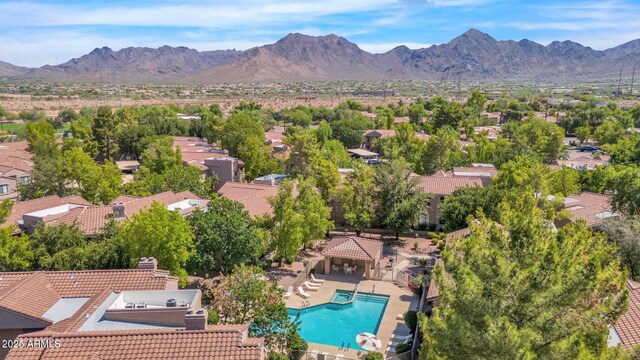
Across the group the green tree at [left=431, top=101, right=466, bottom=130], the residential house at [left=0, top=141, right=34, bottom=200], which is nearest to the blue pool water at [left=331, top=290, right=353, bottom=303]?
the residential house at [left=0, top=141, right=34, bottom=200]

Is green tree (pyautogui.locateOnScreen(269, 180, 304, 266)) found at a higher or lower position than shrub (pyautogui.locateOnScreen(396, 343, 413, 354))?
higher

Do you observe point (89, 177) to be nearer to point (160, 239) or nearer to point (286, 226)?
point (160, 239)

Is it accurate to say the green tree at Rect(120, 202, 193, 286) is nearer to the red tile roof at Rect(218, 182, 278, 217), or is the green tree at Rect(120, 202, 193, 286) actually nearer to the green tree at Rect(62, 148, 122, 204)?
the red tile roof at Rect(218, 182, 278, 217)

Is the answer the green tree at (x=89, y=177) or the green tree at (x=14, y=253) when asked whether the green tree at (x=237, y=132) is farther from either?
the green tree at (x=14, y=253)

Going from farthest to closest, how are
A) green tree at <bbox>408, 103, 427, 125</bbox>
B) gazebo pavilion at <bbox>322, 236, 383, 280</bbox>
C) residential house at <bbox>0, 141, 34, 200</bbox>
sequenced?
1. green tree at <bbox>408, 103, 427, 125</bbox>
2. residential house at <bbox>0, 141, 34, 200</bbox>
3. gazebo pavilion at <bbox>322, 236, 383, 280</bbox>

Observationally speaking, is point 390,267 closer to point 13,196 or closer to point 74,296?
point 74,296

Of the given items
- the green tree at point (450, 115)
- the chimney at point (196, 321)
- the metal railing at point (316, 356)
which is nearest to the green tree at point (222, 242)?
the metal railing at point (316, 356)
